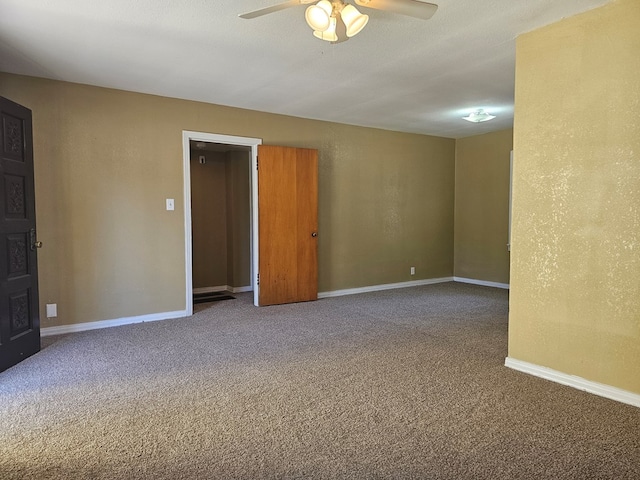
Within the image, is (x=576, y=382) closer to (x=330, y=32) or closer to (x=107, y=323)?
(x=330, y=32)

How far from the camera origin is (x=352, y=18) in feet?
7.36

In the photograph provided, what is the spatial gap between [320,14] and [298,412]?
2.19m

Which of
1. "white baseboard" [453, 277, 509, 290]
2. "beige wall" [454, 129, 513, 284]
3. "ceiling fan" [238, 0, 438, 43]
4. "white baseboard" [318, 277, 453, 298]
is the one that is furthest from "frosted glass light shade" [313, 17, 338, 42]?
"white baseboard" [453, 277, 509, 290]

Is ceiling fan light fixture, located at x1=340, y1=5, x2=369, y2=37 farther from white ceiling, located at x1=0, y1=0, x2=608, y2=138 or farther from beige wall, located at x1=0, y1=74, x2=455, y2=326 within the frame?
beige wall, located at x1=0, y1=74, x2=455, y2=326

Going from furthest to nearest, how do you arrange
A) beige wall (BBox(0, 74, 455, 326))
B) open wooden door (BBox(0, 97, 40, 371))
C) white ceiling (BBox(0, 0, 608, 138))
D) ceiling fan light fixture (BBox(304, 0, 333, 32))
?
beige wall (BBox(0, 74, 455, 326)) < open wooden door (BBox(0, 97, 40, 371)) < white ceiling (BBox(0, 0, 608, 138)) < ceiling fan light fixture (BBox(304, 0, 333, 32))

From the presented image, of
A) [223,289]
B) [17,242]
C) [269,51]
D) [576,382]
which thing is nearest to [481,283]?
[576,382]

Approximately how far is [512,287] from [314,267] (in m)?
2.73

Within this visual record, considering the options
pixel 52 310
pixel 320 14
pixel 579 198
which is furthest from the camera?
pixel 52 310

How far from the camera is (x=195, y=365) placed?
9.77 ft

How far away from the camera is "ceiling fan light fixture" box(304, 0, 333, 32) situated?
2.19 metres

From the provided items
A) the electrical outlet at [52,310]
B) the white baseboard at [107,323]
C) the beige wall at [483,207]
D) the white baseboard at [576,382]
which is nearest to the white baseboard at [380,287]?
the beige wall at [483,207]

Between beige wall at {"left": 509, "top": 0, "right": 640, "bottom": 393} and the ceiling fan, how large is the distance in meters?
1.07

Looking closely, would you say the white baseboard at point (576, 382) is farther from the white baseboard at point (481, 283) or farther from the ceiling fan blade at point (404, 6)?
the white baseboard at point (481, 283)

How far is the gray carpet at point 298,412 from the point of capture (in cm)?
178
